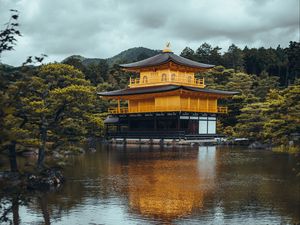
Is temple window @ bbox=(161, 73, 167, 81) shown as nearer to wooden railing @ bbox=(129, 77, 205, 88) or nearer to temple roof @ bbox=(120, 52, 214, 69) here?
wooden railing @ bbox=(129, 77, 205, 88)

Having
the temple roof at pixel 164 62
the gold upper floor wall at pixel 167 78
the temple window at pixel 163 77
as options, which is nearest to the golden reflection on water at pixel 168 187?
the temple roof at pixel 164 62

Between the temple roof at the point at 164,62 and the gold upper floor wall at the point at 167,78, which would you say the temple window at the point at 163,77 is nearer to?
the gold upper floor wall at the point at 167,78

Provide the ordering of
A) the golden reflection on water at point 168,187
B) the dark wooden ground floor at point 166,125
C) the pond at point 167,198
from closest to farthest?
the pond at point 167,198, the golden reflection on water at point 168,187, the dark wooden ground floor at point 166,125

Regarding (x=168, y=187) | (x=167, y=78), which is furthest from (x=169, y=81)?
(x=168, y=187)

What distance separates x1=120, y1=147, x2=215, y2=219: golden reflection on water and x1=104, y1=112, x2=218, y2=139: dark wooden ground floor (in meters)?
22.6

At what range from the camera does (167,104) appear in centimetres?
5038

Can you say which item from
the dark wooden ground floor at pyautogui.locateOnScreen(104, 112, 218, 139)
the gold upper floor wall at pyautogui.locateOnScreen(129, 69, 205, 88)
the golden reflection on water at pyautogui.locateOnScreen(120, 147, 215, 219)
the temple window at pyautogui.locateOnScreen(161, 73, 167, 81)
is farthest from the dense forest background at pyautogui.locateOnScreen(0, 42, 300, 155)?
the temple window at pyautogui.locateOnScreen(161, 73, 167, 81)

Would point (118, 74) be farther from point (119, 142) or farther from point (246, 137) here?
point (246, 137)

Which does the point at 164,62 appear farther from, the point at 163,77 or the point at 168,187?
the point at 168,187

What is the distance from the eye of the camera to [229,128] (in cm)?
5147

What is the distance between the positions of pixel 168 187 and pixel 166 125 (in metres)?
34.9

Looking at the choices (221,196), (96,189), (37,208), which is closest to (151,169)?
(96,189)

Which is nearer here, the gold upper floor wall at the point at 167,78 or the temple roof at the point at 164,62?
the temple roof at the point at 164,62

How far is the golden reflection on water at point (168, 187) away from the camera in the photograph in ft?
41.7
